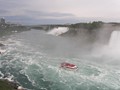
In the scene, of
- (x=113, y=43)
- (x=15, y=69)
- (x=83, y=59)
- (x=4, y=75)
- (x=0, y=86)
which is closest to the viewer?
(x=0, y=86)

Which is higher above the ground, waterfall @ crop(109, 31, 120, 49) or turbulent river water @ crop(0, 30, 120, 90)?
waterfall @ crop(109, 31, 120, 49)

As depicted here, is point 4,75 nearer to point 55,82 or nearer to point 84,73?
point 55,82

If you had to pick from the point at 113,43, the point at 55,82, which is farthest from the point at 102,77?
the point at 113,43

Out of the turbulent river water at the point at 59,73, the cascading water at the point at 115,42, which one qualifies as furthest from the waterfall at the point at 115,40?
the turbulent river water at the point at 59,73

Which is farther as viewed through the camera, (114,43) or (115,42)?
(115,42)

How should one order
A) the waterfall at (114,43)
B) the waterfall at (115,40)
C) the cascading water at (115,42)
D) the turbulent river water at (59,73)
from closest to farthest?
1. the turbulent river water at (59,73)
2. the waterfall at (114,43)
3. the cascading water at (115,42)
4. the waterfall at (115,40)

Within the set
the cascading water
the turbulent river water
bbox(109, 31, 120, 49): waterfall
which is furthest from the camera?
bbox(109, 31, 120, 49): waterfall

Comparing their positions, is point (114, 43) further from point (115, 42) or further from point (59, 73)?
point (59, 73)

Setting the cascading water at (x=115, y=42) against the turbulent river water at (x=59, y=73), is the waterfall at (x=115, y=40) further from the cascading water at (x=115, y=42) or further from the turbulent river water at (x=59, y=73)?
the turbulent river water at (x=59, y=73)

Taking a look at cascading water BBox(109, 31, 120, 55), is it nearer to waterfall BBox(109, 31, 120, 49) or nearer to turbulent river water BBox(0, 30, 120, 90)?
waterfall BBox(109, 31, 120, 49)

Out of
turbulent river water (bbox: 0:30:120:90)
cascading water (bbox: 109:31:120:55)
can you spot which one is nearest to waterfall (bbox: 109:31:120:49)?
cascading water (bbox: 109:31:120:55)

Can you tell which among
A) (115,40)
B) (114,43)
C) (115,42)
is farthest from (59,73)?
(115,40)
